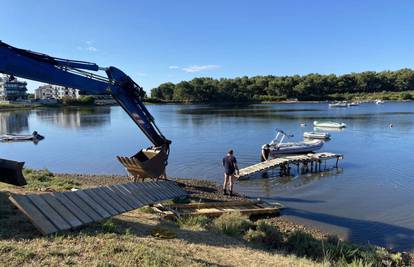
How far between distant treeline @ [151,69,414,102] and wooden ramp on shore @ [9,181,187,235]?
156407 mm

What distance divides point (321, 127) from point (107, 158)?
34.3 meters

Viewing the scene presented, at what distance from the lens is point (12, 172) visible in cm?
1169

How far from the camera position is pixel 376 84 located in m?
166

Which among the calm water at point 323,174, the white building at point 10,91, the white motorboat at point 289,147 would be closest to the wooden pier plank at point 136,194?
the calm water at point 323,174

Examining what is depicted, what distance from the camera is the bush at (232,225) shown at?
36.2 ft

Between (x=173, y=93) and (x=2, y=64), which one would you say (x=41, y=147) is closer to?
(x=2, y=64)

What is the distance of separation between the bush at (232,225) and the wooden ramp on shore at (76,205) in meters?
2.47

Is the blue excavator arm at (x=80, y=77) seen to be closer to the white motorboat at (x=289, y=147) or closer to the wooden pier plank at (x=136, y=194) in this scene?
the wooden pier plank at (x=136, y=194)

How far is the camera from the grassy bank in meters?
6.52

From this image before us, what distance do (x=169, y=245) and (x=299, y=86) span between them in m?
161

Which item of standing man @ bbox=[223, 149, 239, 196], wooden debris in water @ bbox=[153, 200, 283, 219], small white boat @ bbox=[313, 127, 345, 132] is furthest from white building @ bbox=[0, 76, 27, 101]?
wooden debris in water @ bbox=[153, 200, 283, 219]

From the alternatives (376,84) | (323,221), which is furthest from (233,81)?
(323,221)

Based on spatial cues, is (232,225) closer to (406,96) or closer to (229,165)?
(229,165)

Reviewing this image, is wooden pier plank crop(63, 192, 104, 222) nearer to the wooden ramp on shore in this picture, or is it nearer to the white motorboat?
the wooden ramp on shore
